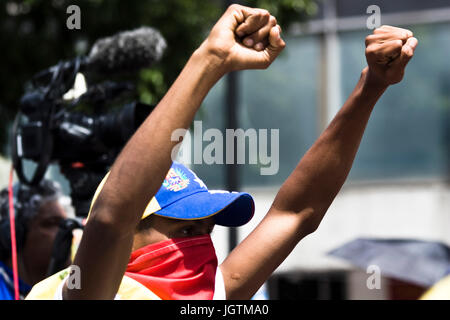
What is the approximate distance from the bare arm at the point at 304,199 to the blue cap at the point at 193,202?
7 cm

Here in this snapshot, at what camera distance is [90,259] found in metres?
1.47

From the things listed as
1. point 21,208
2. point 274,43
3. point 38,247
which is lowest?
point 38,247

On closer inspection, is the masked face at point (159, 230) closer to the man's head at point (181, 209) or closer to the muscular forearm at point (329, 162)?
the man's head at point (181, 209)

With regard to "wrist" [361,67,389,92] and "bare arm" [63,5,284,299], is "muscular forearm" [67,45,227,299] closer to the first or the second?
"bare arm" [63,5,284,299]

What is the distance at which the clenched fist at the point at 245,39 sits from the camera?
1.43m

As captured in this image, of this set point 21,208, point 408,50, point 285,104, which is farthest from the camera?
point 285,104

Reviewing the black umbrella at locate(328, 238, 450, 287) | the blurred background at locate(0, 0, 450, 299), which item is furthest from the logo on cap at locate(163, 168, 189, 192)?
the blurred background at locate(0, 0, 450, 299)

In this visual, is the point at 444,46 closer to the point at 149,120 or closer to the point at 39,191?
the point at 39,191

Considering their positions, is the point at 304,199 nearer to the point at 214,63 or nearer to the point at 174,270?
the point at 174,270

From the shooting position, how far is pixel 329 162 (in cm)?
182

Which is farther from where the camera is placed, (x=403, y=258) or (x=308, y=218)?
(x=403, y=258)

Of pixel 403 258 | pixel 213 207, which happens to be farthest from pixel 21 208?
pixel 403 258

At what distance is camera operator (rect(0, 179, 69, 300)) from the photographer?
2.93 metres

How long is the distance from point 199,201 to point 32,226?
4.78 feet
